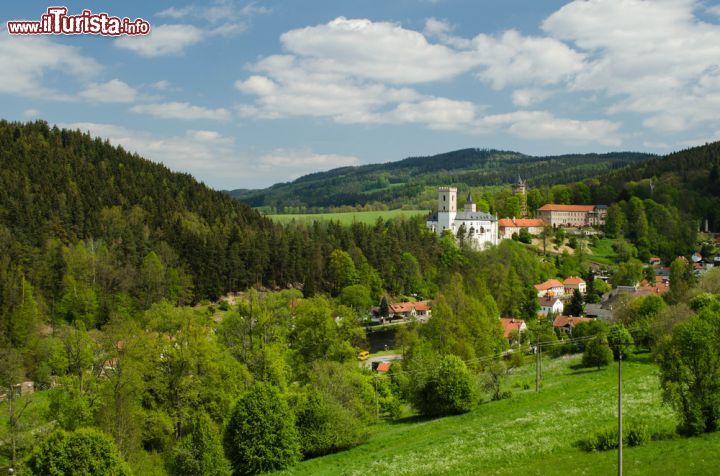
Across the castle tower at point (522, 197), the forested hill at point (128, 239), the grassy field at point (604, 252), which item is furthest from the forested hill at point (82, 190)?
the grassy field at point (604, 252)

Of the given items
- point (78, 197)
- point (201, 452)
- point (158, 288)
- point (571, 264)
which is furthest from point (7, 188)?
point (571, 264)

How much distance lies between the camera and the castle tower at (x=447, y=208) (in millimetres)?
125375

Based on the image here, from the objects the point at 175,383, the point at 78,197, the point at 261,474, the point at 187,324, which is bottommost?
the point at 261,474

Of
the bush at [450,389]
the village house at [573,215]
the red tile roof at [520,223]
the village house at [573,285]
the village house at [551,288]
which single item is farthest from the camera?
the village house at [573,215]

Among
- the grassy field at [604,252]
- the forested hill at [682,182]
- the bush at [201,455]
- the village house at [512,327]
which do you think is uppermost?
the forested hill at [682,182]

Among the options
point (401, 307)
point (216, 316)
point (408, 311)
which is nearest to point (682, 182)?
point (408, 311)

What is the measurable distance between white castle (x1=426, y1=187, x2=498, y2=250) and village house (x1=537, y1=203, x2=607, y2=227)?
29.2 meters

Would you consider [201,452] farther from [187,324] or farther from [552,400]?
[552,400]

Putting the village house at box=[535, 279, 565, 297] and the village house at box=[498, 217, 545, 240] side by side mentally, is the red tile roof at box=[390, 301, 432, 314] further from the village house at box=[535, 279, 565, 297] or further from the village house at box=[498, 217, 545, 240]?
the village house at box=[498, 217, 545, 240]

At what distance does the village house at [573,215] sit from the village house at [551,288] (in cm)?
5035

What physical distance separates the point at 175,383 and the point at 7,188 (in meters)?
75.5

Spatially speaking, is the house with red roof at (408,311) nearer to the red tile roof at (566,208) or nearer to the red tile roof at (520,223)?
the red tile roof at (520,223)

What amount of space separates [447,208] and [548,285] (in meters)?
32.3

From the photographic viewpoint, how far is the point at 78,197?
9644 centimetres
